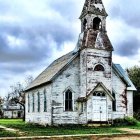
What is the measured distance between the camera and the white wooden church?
114 ft

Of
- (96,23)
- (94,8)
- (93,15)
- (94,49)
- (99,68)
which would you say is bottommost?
(99,68)

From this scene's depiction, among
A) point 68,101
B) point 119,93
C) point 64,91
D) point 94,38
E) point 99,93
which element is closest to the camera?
point 99,93

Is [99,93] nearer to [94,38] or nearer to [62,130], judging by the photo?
[94,38]

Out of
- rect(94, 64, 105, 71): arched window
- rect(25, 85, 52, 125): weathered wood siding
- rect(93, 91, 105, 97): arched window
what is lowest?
rect(25, 85, 52, 125): weathered wood siding

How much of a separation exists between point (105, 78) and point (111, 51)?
2800 millimetres

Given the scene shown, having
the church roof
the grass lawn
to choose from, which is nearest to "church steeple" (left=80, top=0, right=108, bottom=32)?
the church roof

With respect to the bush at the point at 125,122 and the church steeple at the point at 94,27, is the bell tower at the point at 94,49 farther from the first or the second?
the bush at the point at 125,122

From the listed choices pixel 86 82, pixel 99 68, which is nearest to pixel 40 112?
pixel 86 82

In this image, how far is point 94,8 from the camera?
121 feet

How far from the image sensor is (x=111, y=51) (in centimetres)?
3597

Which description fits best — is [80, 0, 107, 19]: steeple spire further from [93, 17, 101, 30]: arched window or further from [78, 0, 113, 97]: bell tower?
[93, 17, 101, 30]: arched window

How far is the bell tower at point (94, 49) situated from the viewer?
34.9 meters

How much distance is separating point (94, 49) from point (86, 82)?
3.38 metres

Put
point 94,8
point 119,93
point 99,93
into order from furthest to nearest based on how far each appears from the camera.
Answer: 1. point 119,93
2. point 94,8
3. point 99,93
